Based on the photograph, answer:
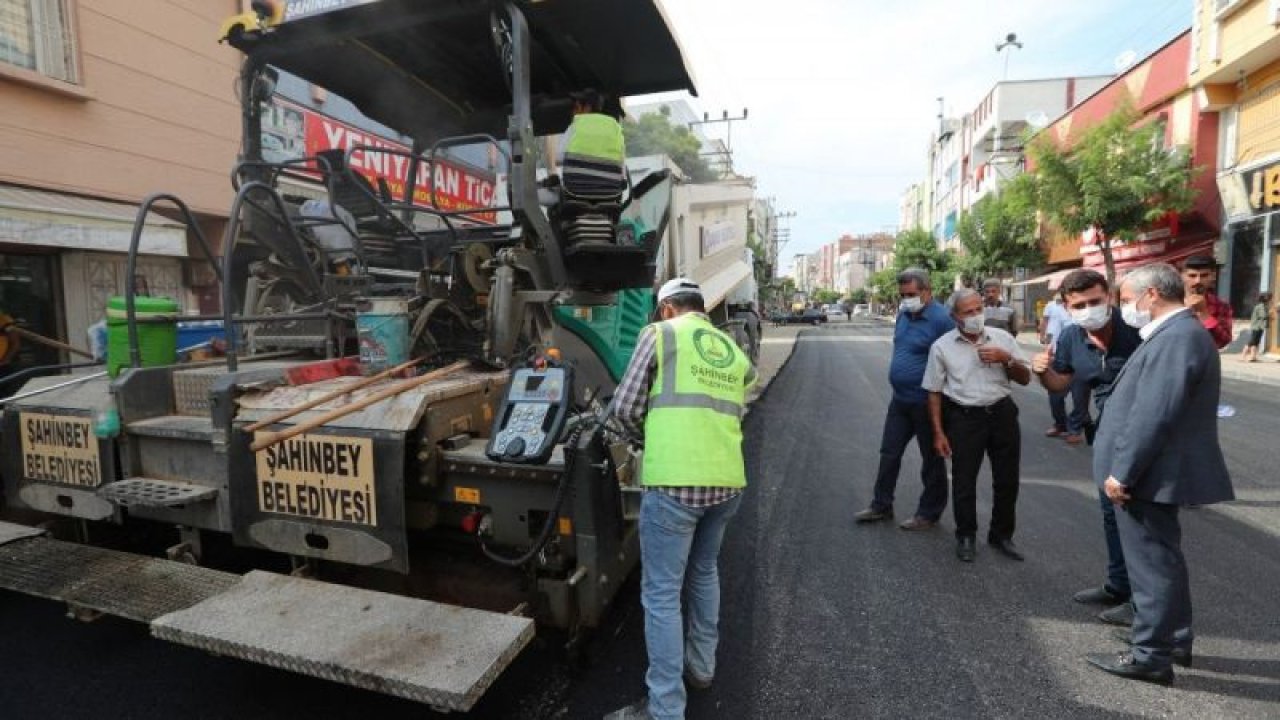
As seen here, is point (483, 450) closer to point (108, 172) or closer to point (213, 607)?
point (213, 607)

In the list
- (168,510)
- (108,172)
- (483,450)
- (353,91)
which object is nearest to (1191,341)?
(483,450)

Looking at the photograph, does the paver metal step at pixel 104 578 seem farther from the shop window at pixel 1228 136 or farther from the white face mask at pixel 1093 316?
the shop window at pixel 1228 136

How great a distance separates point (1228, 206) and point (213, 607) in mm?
22378

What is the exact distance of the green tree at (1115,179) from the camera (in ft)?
56.1

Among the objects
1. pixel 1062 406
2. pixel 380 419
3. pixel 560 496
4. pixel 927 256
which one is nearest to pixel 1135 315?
pixel 560 496

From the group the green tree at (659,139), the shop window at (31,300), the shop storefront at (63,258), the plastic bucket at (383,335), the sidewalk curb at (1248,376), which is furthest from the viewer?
the green tree at (659,139)

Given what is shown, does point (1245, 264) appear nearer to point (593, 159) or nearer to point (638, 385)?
point (593, 159)

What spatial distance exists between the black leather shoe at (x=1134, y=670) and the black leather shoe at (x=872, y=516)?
1844 millimetres

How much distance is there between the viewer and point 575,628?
254cm

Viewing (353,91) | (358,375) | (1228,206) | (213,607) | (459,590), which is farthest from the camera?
(1228,206)

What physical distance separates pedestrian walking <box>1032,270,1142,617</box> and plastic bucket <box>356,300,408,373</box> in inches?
133

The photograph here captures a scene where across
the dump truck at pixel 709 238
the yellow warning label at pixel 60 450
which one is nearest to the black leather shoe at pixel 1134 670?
Answer: the dump truck at pixel 709 238

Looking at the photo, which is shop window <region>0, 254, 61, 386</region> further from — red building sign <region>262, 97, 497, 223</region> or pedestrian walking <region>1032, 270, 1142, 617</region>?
pedestrian walking <region>1032, 270, 1142, 617</region>

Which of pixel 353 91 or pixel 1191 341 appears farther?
pixel 353 91
